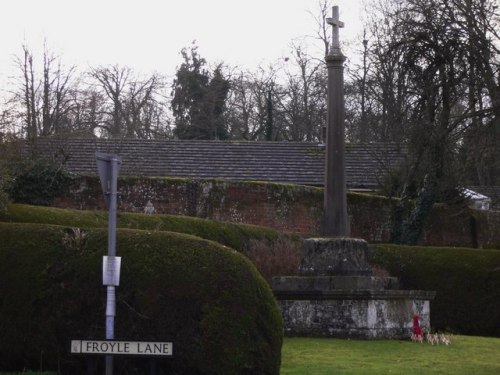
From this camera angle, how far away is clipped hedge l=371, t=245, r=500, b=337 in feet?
76.7

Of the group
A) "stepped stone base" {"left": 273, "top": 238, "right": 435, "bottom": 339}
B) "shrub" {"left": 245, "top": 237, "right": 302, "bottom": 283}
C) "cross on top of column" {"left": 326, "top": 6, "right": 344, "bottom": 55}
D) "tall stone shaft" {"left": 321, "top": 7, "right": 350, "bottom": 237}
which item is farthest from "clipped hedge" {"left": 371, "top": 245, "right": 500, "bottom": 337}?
"cross on top of column" {"left": 326, "top": 6, "right": 344, "bottom": 55}

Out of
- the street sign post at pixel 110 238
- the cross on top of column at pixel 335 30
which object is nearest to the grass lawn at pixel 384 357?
the street sign post at pixel 110 238

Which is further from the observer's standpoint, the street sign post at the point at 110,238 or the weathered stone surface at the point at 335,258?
the weathered stone surface at the point at 335,258

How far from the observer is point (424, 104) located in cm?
2414

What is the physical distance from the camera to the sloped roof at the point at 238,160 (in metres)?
31.9

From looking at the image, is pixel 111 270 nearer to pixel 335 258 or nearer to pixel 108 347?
pixel 108 347

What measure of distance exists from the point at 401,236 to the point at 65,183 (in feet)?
35.4

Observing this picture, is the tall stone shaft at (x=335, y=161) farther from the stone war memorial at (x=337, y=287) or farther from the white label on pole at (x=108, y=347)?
the white label on pole at (x=108, y=347)

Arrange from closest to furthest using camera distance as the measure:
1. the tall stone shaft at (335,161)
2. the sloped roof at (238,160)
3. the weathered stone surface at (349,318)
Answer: the weathered stone surface at (349,318)
the tall stone shaft at (335,161)
the sloped roof at (238,160)

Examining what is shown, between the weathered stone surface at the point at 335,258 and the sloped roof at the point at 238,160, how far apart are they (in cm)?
1379

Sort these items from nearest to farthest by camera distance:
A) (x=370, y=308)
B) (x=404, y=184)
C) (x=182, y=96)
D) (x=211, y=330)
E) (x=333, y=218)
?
(x=211, y=330) < (x=370, y=308) < (x=333, y=218) < (x=404, y=184) < (x=182, y=96)

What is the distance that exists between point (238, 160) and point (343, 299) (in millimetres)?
16737

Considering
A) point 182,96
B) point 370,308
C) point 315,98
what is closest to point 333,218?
point 370,308

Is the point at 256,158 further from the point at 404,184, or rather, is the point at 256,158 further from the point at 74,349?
the point at 74,349
